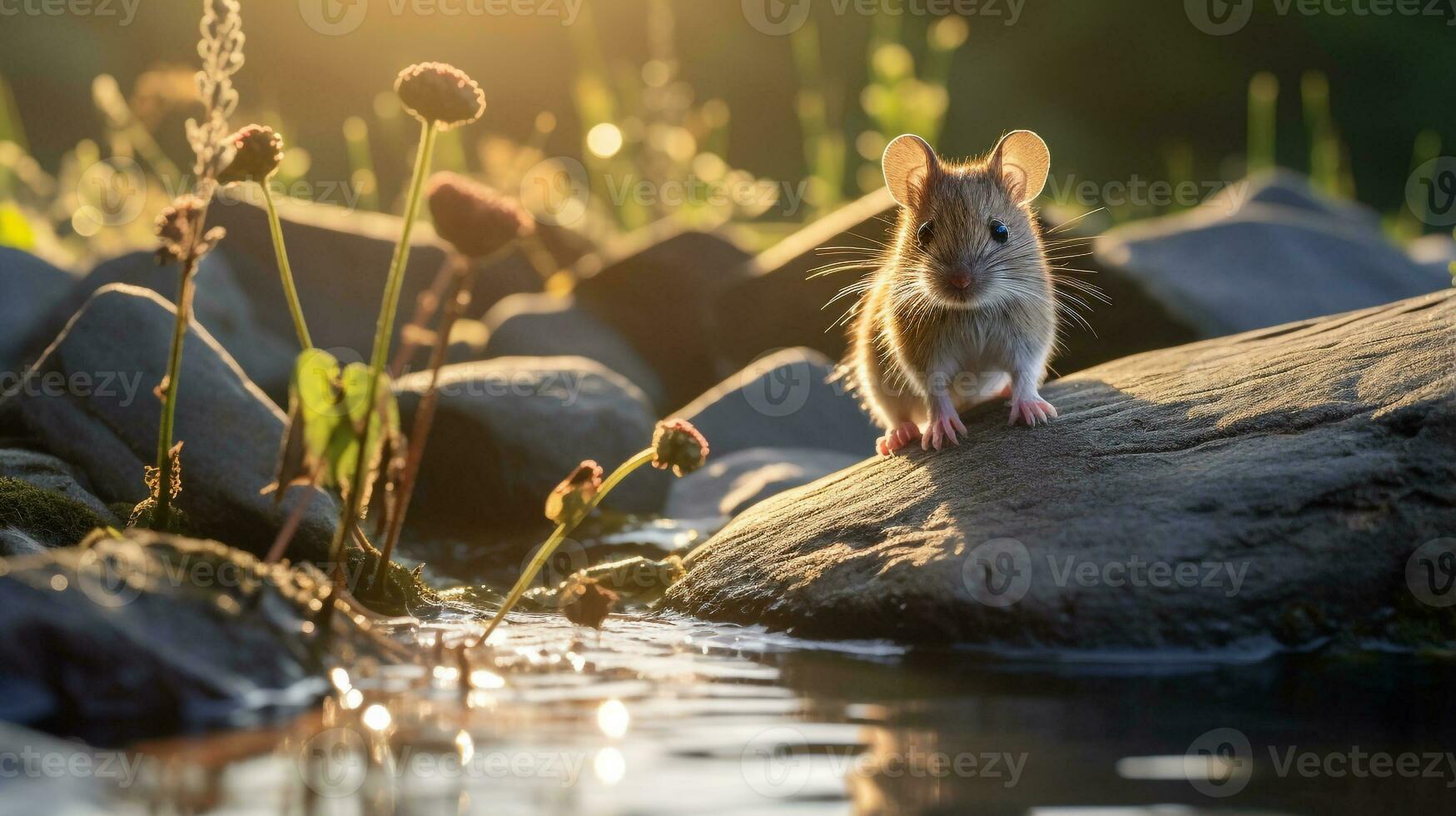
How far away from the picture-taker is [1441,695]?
314 cm

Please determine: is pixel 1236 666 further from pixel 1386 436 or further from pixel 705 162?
pixel 705 162

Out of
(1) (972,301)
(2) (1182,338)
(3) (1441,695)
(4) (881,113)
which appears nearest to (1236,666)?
(3) (1441,695)

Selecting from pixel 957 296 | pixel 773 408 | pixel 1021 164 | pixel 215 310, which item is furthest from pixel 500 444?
pixel 1021 164

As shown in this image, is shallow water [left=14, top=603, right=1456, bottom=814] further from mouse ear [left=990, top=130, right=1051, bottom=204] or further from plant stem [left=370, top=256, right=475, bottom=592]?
mouse ear [left=990, top=130, right=1051, bottom=204]

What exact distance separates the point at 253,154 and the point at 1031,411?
2.71 metres

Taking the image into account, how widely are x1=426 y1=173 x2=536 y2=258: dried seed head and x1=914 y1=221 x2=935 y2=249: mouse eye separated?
226 cm

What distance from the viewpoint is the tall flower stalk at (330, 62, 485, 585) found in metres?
3.24

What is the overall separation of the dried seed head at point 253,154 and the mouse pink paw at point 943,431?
8.10 feet

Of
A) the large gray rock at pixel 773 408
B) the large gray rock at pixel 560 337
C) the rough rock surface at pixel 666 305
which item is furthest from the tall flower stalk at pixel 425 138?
the rough rock surface at pixel 666 305

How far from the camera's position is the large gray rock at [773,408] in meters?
7.62

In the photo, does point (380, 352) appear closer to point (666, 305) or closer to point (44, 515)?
point (44, 515)

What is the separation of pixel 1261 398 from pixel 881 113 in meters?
6.91

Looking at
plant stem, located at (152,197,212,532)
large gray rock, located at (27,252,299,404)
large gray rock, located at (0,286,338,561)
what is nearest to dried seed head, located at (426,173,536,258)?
plant stem, located at (152,197,212,532)

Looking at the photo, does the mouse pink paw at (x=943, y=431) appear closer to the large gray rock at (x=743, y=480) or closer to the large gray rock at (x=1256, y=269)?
the large gray rock at (x=743, y=480)
